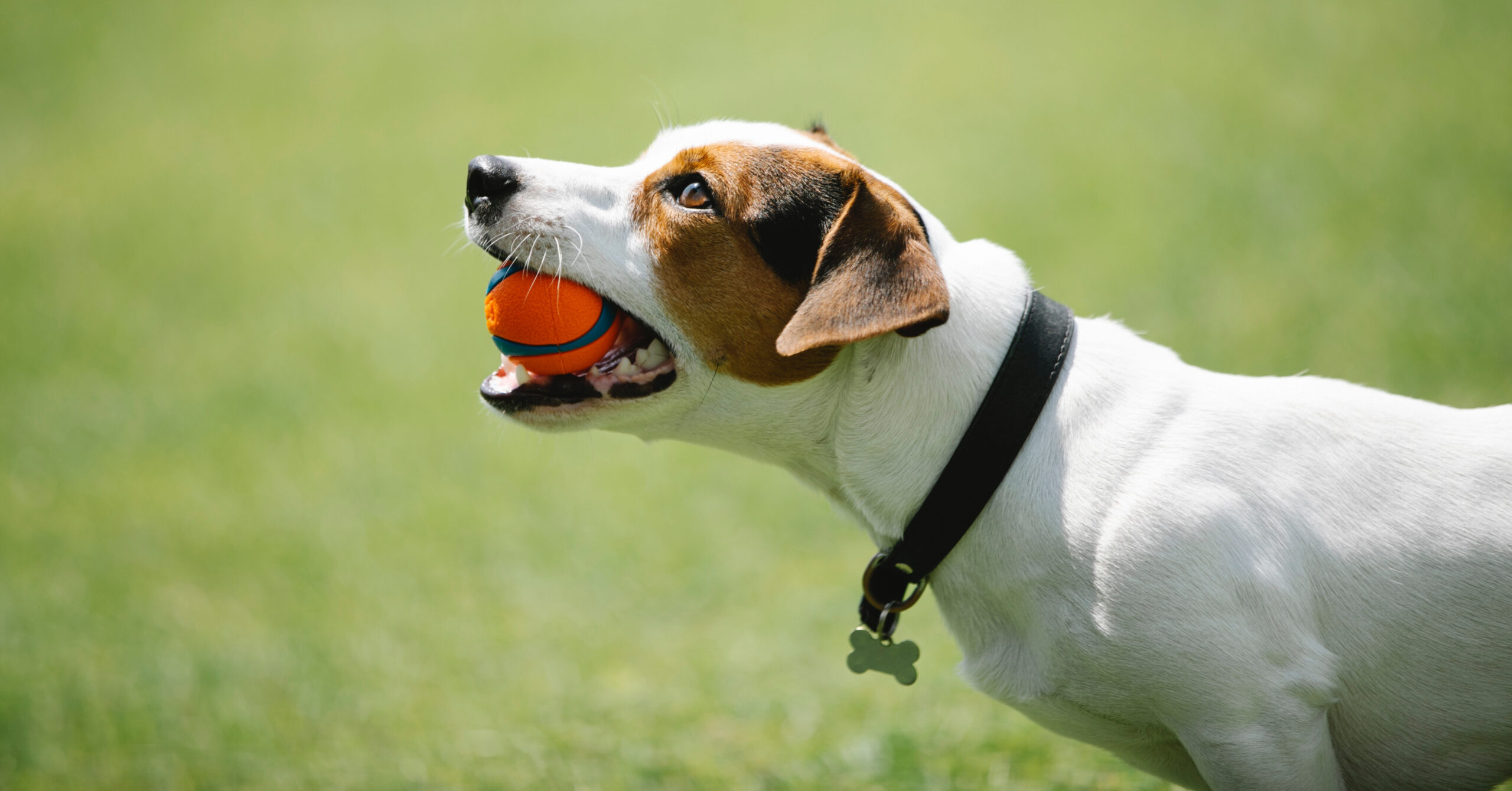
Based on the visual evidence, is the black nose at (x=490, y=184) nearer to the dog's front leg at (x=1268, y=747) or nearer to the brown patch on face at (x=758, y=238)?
the brown patch on face at (x=758, y=238)

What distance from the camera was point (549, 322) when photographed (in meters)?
2.86

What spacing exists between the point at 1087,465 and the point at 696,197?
4.11 feet

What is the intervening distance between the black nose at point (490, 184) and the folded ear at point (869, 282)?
0.90 metres

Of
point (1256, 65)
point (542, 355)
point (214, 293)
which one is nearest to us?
point (542, 355)

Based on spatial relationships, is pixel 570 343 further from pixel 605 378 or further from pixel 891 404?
pixel 891 404

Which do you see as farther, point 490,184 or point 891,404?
point 490,184

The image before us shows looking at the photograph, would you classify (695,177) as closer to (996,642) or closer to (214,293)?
(996,642)

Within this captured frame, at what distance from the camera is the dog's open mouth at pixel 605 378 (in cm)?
288

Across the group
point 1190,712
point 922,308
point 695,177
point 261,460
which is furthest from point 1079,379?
point 261,460

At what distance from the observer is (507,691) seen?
18.7ft

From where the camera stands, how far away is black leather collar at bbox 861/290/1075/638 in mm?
2662

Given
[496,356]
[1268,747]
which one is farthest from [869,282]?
[496,356]

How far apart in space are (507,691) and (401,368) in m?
5.40

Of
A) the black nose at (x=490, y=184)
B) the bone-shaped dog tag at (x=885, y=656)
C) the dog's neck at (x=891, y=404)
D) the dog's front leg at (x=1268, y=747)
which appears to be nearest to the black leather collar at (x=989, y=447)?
the dog's neck at (x=891, y=404)
